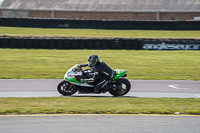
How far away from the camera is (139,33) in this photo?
29.2 meters

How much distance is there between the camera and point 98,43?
23.4m

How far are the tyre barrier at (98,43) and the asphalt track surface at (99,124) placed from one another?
53.3 ft

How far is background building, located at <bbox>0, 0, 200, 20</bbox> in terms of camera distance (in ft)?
139

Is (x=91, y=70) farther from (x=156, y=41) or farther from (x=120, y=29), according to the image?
(x=120, y=29)

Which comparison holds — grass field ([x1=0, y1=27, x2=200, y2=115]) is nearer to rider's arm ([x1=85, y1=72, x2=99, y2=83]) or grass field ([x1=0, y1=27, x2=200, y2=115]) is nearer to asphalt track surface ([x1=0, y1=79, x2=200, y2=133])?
asphalt track surface ([x1=0, y1=79, x2=200, y2=133])

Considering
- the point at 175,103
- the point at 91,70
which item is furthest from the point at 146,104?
the point at 91,70

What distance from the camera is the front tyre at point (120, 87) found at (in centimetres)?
1033

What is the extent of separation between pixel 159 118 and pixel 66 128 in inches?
89.5

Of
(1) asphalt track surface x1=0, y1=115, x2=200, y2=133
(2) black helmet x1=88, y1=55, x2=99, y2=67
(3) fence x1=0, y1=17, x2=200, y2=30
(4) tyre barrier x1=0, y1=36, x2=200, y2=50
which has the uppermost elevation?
(3) fence x1=0, y1=17, x2=200, y2=30

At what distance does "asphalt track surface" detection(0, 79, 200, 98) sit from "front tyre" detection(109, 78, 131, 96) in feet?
0.90

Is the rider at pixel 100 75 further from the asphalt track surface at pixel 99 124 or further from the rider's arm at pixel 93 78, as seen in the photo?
A: the asphalt track surface at pixel 99 124

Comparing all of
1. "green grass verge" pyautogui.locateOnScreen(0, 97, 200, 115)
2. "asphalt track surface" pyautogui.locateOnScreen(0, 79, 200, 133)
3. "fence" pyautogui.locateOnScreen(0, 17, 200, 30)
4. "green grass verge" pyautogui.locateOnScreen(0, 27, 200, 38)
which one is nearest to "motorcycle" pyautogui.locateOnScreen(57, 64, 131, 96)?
"green grass verge" pyautogui.locateOnScreen(0, 97, 200, 115)

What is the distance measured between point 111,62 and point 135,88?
7.30 metres

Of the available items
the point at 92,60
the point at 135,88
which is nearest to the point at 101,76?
the point at 92,60
